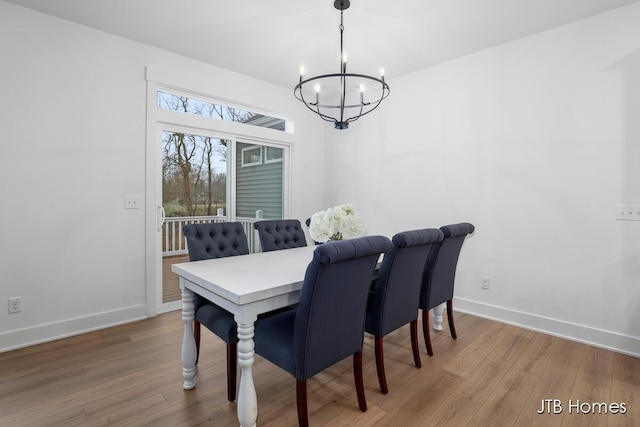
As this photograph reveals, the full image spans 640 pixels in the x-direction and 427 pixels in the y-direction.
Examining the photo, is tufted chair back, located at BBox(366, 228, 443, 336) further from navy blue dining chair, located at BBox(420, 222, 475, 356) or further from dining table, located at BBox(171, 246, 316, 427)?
dining table, located at BBox(171, 246, 316, 427)

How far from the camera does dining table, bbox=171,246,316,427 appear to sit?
1.49 metres

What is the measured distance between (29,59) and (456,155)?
3873 millimetres

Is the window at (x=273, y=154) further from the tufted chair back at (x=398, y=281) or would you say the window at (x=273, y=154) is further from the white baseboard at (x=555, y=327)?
the white baseboard at (x=555, y=327)

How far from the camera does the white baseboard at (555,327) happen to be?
2455 mm

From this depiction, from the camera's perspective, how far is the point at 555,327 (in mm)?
2771

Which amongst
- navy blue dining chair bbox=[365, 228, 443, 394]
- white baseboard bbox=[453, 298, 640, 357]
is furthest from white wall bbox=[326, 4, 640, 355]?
navy blue dining chair bbox=[365, 228, 443, 394]

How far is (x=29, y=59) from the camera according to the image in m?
2.48

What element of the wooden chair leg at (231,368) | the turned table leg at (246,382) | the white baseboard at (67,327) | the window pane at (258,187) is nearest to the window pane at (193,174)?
the window pane at (258,187)

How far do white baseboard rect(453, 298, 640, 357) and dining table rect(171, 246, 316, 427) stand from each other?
6.74ft

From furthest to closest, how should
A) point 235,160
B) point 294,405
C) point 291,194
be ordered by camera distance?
point 291,194
point 235,160
point 294,405

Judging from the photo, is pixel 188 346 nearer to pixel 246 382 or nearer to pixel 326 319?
pixel 246 382

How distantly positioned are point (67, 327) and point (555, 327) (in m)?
4.20

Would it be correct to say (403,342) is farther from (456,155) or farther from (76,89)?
(76,89)

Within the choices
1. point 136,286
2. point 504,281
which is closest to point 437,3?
point 504,281
